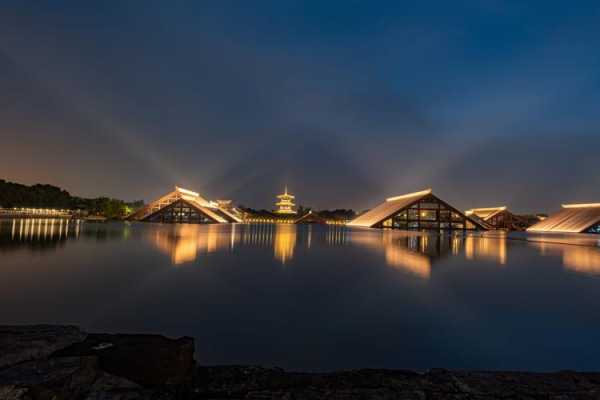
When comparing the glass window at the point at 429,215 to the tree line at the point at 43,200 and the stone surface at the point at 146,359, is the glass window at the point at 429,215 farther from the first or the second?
the tree line at the point at 43,200

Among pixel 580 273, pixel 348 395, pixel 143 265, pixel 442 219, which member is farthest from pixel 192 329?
pixel 442 219

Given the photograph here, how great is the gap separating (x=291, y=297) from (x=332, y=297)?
1.00 m

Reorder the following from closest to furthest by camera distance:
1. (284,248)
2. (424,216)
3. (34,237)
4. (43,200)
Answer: (284,248) → (34,237) → (424,216) → (43,200)

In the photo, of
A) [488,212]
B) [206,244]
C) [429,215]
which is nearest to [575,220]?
[429,215]

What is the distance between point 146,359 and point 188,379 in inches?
17.7

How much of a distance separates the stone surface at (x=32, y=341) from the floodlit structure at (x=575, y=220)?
241ft

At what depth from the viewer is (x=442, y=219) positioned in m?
60.2

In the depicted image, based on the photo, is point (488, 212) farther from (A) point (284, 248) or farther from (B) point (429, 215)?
(A) point (284, 248)

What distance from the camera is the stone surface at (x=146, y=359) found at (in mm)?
3158

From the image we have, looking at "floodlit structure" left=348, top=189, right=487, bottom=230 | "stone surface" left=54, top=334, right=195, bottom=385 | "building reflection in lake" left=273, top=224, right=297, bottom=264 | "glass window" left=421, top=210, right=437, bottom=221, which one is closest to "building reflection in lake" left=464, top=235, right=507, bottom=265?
"building reflection in lake" left=273, top=224, right=297, bottom=264

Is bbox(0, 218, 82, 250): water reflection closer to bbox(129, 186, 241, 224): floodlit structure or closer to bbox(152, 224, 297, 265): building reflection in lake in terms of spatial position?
bbox(152, 224, 297, 265): building reflection in lake

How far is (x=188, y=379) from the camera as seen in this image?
3.26m

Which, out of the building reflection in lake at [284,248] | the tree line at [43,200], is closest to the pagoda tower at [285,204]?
the tree line at [43,200]

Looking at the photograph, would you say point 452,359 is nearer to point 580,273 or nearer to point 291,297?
point 291,297
